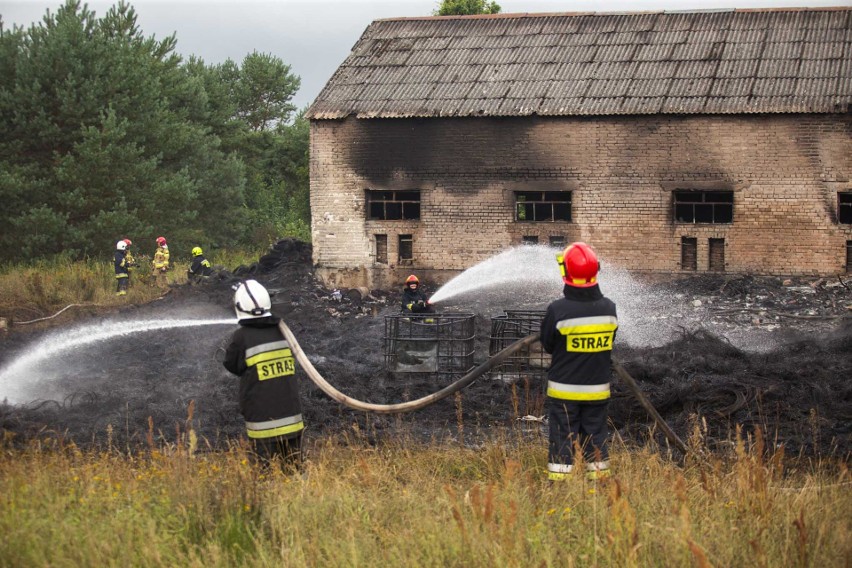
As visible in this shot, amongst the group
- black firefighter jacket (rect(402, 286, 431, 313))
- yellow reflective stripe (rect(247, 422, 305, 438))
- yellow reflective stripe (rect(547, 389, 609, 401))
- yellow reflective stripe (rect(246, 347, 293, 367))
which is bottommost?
yellow reflective stripe (rect(247, 422, 305, 438))

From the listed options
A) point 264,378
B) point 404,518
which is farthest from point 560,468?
point 264,378

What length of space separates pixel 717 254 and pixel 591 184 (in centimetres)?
296

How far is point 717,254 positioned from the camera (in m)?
23.1

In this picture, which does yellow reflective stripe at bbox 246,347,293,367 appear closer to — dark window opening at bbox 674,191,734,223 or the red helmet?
the red helmet

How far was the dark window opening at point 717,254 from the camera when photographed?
909 inches

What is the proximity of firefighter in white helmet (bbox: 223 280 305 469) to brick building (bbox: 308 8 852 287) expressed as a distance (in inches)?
646

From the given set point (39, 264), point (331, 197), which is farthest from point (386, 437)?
point (39, 264)

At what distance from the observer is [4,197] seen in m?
31.0

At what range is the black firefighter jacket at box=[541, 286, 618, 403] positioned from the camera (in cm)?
757

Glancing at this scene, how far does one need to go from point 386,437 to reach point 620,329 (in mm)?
8784

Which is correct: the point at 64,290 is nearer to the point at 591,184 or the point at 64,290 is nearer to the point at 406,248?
the point at 406,248

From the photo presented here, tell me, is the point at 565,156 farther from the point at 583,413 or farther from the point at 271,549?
the point at 271,549

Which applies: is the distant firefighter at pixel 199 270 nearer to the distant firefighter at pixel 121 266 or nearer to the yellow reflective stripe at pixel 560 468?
the distant firefighter at pixel 121 266

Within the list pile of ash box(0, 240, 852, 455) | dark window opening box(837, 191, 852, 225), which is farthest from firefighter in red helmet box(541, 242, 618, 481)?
dark window opening box(837, 191, 852, 225)
